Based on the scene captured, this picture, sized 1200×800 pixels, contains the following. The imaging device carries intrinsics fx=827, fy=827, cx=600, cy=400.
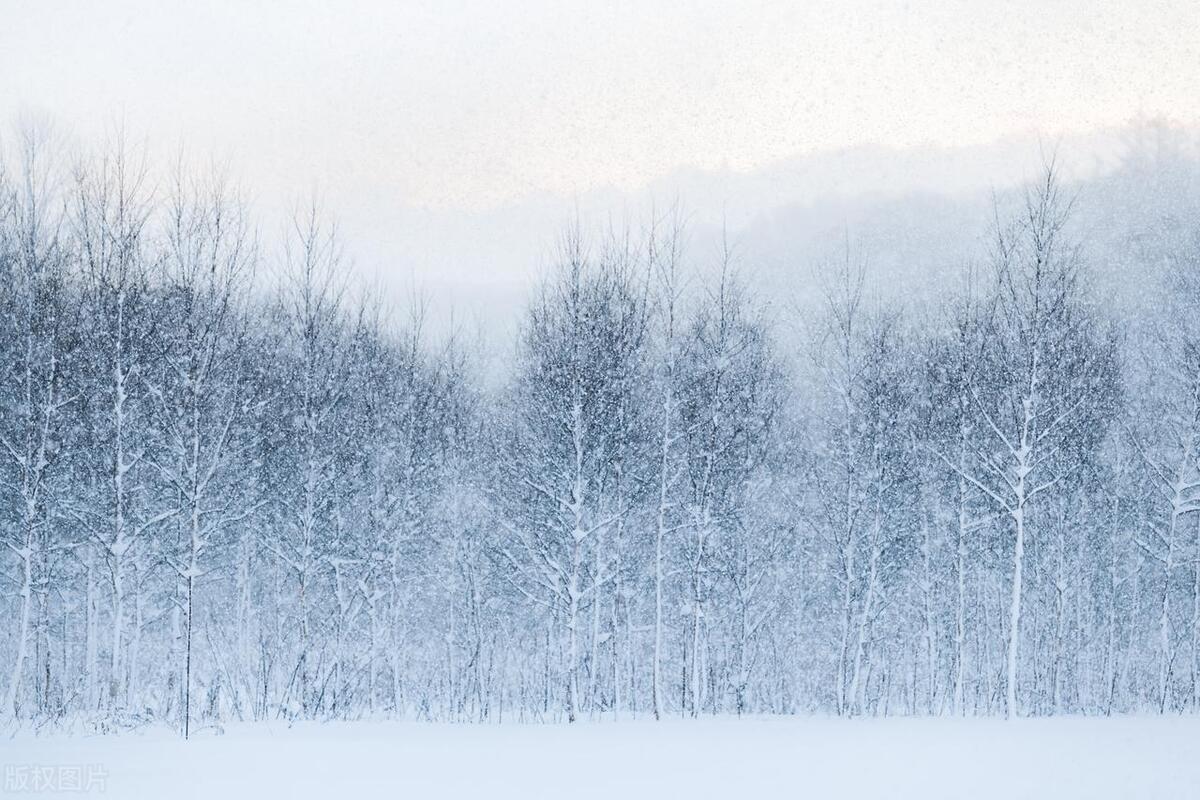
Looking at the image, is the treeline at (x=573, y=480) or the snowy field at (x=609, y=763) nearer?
the snowy field at (x=609, y=763)

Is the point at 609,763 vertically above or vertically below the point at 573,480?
below

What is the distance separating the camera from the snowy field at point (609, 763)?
10375mm

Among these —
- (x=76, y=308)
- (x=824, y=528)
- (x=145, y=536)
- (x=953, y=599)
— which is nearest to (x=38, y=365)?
(x=76, y=308)

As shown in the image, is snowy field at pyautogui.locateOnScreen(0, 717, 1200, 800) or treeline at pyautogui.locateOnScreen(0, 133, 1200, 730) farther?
treeline at pyautogui.locateOnScreen(0, 133, 1200, 730)

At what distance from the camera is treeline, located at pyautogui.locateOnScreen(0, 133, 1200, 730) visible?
18.9 meters

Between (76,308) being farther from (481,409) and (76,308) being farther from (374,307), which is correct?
(481,409)

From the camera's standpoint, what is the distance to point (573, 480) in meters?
20.3

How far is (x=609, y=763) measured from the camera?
12.6 metres

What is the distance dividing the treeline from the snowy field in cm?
213

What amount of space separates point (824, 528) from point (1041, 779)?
18.8 meters

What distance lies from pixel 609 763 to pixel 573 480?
28.1ft

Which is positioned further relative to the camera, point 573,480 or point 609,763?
point 573,480

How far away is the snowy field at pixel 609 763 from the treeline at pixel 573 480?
2126 mm

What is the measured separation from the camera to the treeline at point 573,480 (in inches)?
742
